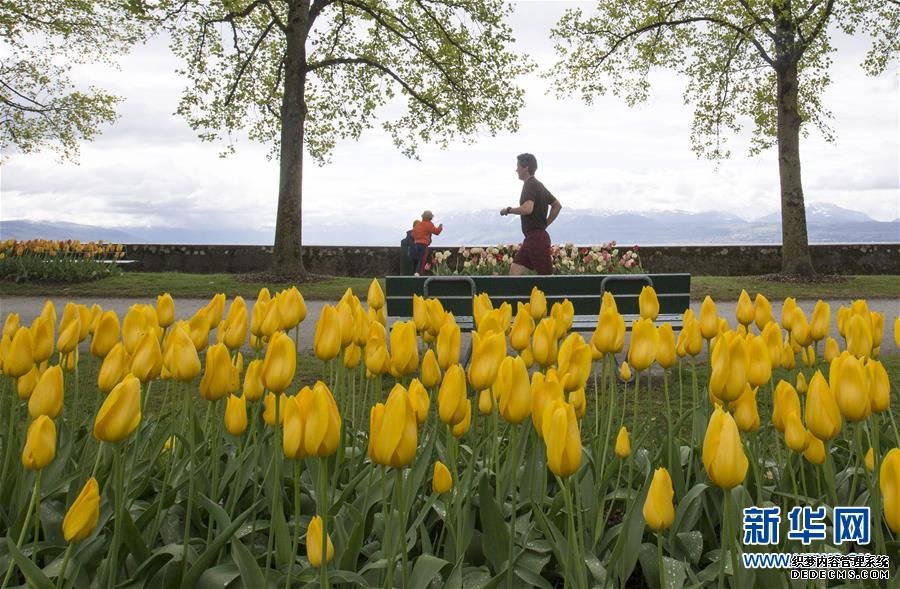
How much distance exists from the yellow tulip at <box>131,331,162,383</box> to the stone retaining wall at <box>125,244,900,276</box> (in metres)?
18.3

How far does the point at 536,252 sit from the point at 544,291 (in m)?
1.66

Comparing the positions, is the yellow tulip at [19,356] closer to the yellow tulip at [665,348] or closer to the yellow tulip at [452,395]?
the yellow tulip at [452,395]

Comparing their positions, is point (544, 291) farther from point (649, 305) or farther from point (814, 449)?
point (814, 449)

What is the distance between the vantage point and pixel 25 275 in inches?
634

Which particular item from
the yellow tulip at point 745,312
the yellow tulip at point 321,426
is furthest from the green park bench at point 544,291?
the yellow tulip at point 321,426

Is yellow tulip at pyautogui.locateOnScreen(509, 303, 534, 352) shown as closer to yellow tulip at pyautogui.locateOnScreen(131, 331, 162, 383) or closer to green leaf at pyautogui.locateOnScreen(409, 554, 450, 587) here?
green leaf at pyautogui.locateOnScreen(409, 554, 450, 587)

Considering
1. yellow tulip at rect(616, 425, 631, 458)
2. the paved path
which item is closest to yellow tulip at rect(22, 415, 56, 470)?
yellow tulip at rect(616, 425, 631, 458)

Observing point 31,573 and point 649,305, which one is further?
point 649,305

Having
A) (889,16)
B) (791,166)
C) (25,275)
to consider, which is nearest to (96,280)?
(25,275)

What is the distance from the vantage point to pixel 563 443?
4.59 feet

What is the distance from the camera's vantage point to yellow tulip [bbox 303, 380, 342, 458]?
134 centimetres

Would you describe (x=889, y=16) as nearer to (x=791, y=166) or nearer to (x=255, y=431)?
(x=791, y=166)

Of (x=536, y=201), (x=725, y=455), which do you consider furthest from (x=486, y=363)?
(x=536, y=201)

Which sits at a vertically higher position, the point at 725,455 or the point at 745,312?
the point at 745,312
